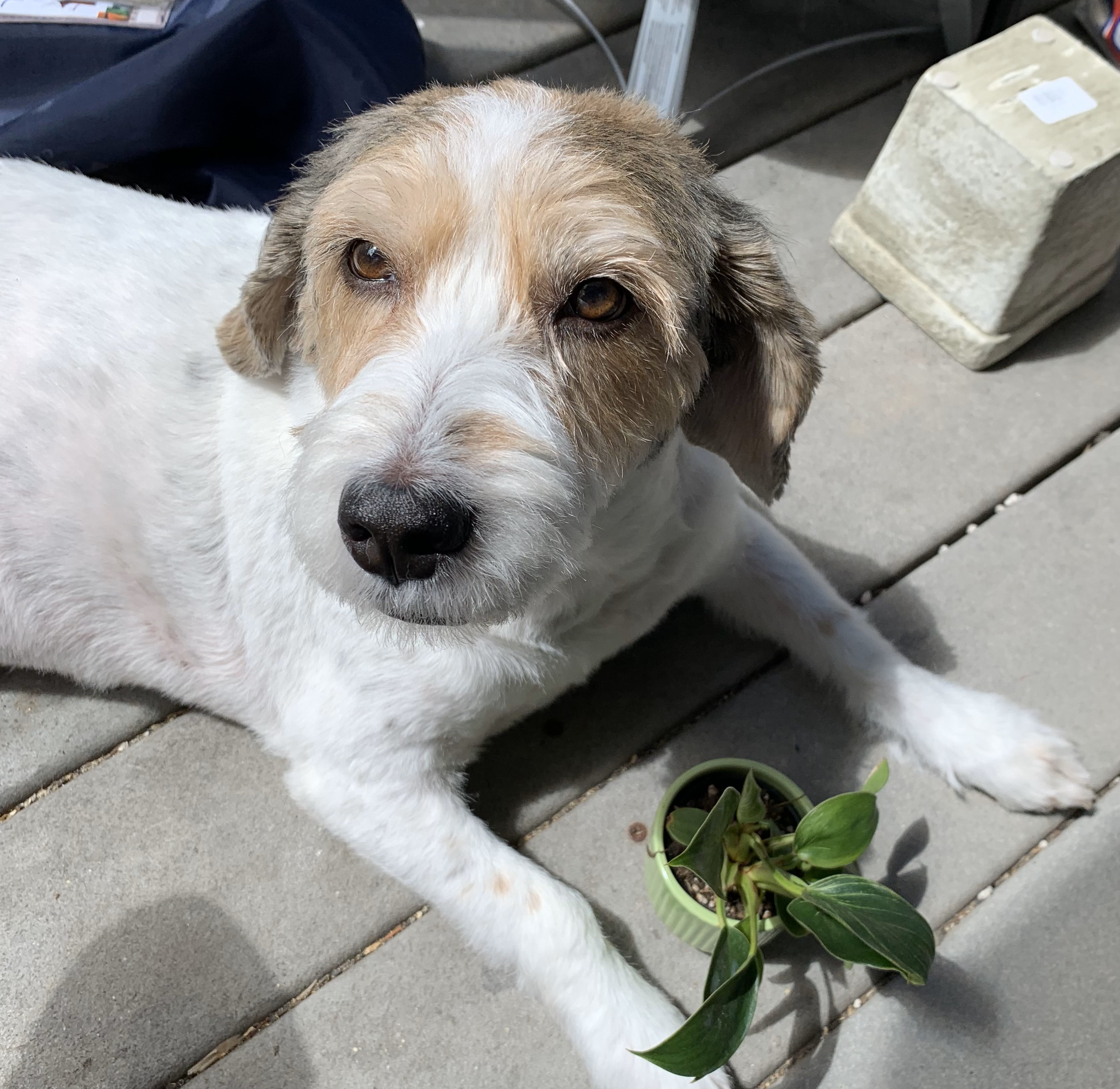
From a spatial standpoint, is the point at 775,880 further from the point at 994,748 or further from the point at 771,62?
the point at 771,62

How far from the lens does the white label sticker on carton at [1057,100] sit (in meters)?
3.32

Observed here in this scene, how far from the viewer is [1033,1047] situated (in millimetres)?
2467

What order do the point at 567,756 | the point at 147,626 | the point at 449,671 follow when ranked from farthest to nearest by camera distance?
the point at 567,756
the point at 147,626
the point at 449,671

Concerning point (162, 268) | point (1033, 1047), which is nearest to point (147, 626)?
point (162, 268)

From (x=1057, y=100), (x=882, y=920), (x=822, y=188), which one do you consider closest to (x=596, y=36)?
(x=822, y=188)

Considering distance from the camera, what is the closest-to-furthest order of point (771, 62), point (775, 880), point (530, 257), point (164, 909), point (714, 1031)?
point (530, 257), point (714, 1031), point (775, 880), point (164, 909), point (771, 62)

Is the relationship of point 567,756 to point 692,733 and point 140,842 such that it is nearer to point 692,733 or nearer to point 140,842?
point 692,733

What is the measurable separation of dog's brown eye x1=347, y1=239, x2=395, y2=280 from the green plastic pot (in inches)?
59.6

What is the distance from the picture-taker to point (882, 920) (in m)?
2.04

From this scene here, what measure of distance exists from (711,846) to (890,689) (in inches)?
39.6

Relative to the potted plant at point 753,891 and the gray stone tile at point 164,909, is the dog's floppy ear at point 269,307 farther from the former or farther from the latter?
the potted plant at point 753,891

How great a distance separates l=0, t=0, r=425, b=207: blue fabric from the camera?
3.35m

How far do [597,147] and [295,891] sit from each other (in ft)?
7.02

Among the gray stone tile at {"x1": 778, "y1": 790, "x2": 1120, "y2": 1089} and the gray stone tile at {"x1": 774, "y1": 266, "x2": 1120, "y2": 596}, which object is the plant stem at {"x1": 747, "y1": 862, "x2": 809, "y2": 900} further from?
the gray stone tile at {"x1": 774, "y1": 266, "x2": 1120, "y2": 596}
